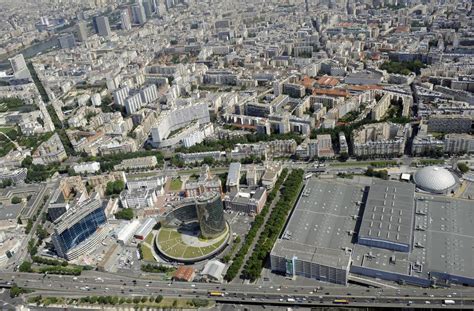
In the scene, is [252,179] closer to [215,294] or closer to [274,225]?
[274,225]

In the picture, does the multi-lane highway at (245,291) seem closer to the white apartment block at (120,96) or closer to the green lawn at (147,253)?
the green lawn at (147,253)

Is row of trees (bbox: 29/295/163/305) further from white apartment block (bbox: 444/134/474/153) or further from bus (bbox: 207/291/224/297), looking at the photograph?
white apartment block (bbox: 444/134/474/153)

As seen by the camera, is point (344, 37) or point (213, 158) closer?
point (213, 158)

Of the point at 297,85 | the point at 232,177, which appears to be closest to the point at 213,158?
the point at 232,177

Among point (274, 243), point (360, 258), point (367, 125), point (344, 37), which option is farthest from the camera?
point (344, 37)

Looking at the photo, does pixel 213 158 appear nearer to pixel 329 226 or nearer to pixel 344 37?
pixel 329 226

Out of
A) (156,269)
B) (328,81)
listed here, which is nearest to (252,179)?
(156,269)
